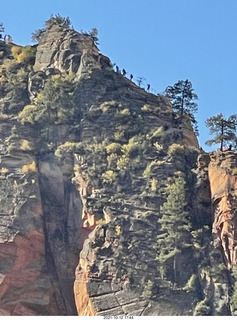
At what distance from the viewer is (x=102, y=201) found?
57.8 meters

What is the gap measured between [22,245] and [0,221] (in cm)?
247

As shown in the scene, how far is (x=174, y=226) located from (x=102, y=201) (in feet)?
19.0

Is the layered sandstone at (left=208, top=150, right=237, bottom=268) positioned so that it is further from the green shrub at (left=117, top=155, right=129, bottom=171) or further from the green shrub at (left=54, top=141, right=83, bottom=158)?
the green shrub at (left=54, top=141, right=83, bottom=158)

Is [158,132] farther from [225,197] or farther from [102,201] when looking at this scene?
[225,197]

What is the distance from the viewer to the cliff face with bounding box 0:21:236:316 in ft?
174

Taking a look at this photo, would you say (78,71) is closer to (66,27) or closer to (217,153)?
(66,27)

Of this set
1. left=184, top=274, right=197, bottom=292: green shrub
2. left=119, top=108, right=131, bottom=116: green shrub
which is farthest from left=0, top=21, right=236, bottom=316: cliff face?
left=119, top=108, right=131, bottom=116: green shrub

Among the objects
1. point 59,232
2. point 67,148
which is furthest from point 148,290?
point 67,148

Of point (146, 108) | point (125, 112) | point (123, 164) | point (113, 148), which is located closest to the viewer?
point (123, 164)

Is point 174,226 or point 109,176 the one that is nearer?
point 174,226

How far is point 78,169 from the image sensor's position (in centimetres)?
6031

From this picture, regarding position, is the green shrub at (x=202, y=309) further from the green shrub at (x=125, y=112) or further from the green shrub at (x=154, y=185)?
the green shrub at (x=125, y=112)

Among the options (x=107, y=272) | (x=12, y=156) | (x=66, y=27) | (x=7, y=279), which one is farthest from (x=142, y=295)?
(x=66, y=27)

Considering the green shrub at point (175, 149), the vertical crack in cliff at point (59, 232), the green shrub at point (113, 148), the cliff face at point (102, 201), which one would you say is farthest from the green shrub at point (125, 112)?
the vertical crack in cliff at point (59, 232)
